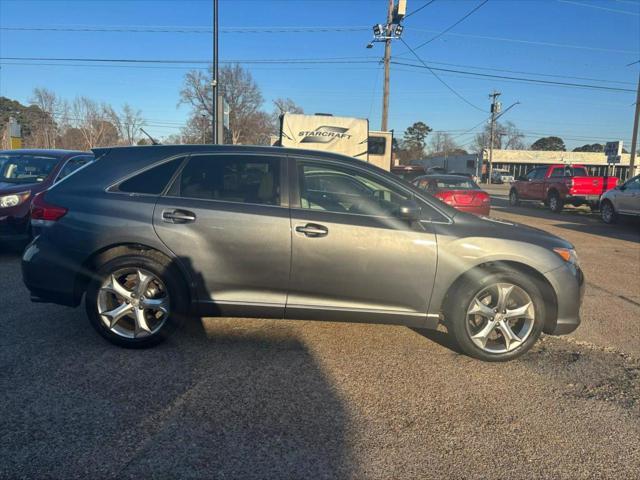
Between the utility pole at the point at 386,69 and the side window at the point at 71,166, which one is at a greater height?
the utility pole at the point at 386,69

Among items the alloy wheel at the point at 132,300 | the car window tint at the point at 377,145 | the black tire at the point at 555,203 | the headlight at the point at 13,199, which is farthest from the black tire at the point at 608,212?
the headlight at the point at 13,199

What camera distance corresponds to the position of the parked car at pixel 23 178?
21.8ft

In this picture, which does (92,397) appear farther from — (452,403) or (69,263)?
(452,403)

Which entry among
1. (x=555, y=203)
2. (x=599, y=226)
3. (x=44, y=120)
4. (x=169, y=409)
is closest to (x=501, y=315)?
(x=169, y=409)

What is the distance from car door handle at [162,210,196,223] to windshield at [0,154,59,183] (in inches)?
194

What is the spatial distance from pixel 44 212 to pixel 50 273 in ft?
1.71

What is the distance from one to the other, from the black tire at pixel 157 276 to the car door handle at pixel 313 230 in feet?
3.58

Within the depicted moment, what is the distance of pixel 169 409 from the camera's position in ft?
9.79

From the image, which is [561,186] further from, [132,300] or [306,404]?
[132,300]

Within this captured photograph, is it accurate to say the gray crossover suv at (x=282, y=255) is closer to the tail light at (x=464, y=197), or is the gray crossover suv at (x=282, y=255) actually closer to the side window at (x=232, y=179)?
the side window at (x=232, y=179)

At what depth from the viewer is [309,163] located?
392 cm

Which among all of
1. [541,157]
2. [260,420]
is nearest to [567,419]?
[260,420]

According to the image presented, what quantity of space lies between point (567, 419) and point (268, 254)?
95.7 inches

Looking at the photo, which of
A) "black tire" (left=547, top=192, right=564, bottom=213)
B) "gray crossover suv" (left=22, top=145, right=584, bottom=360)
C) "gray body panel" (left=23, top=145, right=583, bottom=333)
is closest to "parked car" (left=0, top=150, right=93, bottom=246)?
"gray body panel" (left=23, top=145, right=583, bottom=333)
